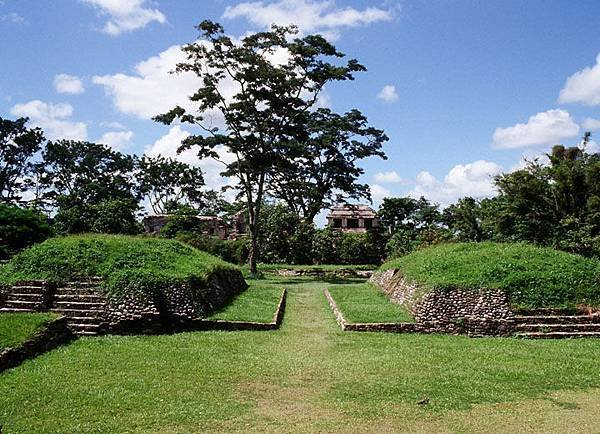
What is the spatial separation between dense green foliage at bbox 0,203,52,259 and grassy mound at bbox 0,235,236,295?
1373 centimetres

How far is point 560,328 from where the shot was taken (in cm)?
1566

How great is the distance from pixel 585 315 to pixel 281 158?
2108cm

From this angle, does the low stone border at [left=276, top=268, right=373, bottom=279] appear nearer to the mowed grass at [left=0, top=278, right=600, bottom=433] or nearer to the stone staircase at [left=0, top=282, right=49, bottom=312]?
the stone staircase at [left=0, top=282, right=49, bottom=312]

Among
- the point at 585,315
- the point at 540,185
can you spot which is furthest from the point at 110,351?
the point at 540,185

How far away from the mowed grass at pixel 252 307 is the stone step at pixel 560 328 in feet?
24.6

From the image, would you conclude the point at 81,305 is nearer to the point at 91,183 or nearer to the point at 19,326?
the point at 19,326

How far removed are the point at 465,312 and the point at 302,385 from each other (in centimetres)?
769

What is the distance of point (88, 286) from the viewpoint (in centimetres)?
1617

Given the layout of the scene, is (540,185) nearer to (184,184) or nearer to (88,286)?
(88,286)

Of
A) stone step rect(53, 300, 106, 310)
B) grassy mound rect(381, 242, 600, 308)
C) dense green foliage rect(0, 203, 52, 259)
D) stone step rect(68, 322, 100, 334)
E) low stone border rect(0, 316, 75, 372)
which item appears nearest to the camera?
low stone border rect(0, 316, 75, 372)

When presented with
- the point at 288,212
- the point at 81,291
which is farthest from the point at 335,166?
the point at 81,291

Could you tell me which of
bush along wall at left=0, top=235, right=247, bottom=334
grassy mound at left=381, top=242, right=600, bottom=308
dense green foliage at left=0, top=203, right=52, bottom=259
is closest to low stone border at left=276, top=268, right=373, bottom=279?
dense green foliage at left=0, top=203, right=52, bottom=259

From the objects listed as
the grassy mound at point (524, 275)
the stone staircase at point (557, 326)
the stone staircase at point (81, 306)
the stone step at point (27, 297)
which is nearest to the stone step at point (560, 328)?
the stone staircase at point (557, 326)

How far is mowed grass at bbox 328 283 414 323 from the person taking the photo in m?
17.0
